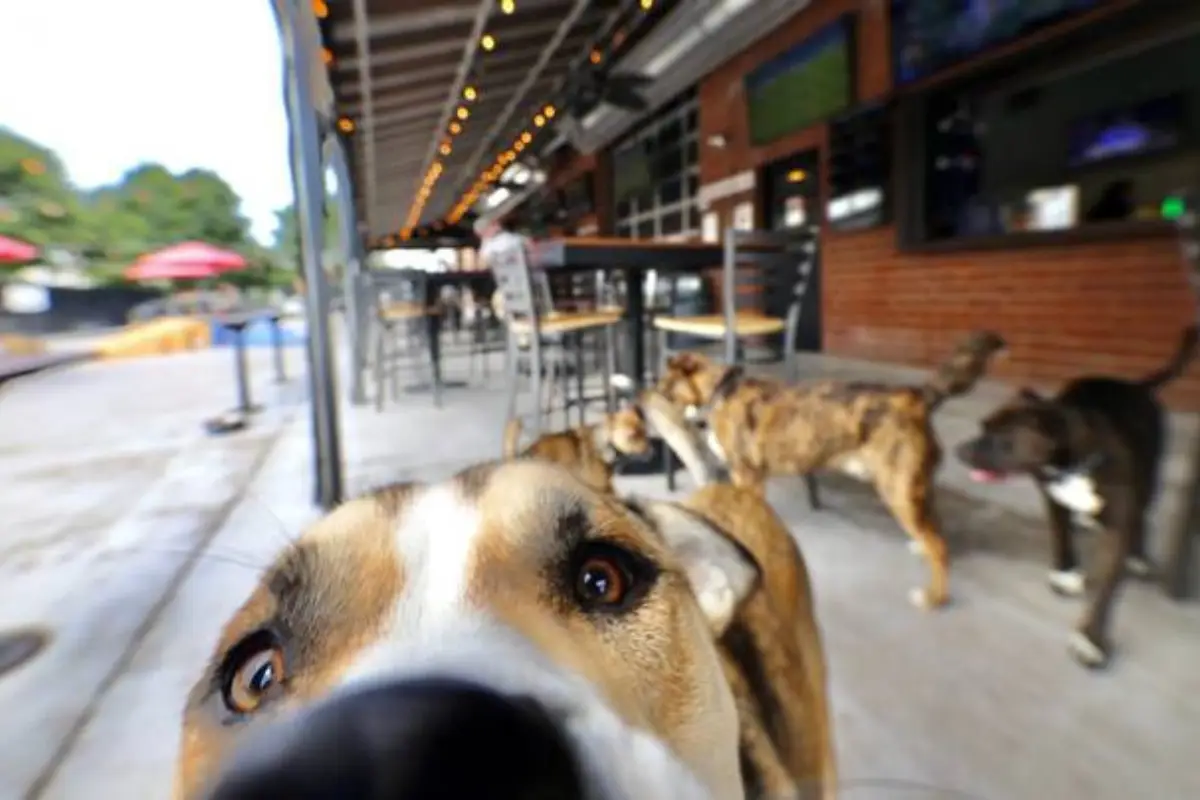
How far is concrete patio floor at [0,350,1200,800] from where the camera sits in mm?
1202

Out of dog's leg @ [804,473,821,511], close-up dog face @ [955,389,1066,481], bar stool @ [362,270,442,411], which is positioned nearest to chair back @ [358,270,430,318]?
bar stool @ [362,270,442,411]

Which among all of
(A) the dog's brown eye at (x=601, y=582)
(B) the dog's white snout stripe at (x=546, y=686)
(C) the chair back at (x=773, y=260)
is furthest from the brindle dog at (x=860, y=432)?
(B) the dog's white snout stripe at (x=546, y=686)

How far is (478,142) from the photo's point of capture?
34.7 feet

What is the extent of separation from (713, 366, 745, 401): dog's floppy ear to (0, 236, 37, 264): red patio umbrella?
2257 millimetres

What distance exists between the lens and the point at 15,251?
6.53 feet

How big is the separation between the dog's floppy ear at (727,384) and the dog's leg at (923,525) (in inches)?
25.2

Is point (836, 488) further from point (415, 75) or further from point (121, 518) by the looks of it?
point (415, 75)

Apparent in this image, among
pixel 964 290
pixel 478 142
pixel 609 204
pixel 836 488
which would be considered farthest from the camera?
pixel 609 204

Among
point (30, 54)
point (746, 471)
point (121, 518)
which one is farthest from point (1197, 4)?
point (121, 518)

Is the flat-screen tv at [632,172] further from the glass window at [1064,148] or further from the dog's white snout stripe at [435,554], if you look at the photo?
the dog's white snout stripe at [435,554]

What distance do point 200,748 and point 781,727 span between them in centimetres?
70

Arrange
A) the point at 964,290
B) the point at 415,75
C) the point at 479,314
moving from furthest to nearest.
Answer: the point at 479,314
the point at 415,75
the point at 964,290

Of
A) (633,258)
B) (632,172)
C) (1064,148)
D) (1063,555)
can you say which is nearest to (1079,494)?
(1063,555)

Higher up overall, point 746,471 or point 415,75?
point 415,75
